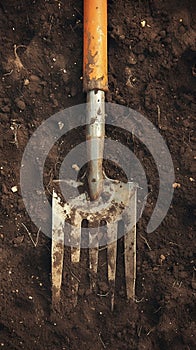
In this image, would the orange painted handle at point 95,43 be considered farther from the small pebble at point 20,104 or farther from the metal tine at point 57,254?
the metal tine at point 57,254

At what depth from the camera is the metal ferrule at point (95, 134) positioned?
6.45ft

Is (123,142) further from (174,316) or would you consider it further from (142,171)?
(174,316)

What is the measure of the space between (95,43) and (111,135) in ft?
1.20

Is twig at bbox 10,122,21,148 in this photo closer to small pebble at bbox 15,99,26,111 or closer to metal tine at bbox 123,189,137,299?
small pebble at bbox 15,99,26,111

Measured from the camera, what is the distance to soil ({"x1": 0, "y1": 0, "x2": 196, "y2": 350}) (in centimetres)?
203

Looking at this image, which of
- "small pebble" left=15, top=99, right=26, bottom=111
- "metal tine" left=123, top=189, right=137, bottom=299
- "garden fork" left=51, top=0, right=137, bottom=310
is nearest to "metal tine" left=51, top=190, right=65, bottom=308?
"garden fork" left=51, top=0, right=137, bottom=310

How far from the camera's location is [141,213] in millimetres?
2066

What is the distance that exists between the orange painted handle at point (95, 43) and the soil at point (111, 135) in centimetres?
12

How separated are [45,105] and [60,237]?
1.74 ft

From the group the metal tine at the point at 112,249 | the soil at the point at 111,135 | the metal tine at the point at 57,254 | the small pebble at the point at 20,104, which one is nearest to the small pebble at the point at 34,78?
the soil at the point at 111,135

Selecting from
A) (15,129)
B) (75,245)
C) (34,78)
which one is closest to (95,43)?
(34,78)

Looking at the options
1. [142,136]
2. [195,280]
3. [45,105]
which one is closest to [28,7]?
[45,105]

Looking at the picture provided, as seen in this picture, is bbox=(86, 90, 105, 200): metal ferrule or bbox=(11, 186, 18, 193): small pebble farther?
bbox=(11, 186, 18, 193): small pebble

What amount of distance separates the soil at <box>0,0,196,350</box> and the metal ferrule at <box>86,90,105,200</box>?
0.37 ft
